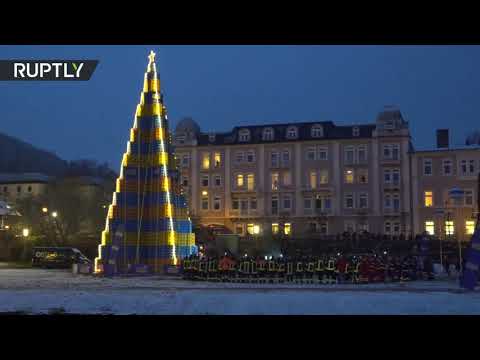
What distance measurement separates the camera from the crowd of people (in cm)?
3000

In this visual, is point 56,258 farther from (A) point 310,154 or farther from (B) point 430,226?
(B) point 430,226

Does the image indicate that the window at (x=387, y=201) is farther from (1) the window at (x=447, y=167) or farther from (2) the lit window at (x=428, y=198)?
(1) the window at (x=447, y=167)

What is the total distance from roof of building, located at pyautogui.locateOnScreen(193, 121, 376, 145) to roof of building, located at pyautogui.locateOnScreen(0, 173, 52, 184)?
3643cm

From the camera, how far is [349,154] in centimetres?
6588

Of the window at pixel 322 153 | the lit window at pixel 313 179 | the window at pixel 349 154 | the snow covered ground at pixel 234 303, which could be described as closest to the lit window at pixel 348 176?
the window at pixel 349 154

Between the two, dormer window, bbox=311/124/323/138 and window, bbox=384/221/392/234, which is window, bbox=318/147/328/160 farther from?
window, bbox=384/221/392/234

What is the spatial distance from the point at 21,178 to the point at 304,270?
75686 mm

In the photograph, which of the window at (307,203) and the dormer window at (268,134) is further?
the dormer window at (268,134)

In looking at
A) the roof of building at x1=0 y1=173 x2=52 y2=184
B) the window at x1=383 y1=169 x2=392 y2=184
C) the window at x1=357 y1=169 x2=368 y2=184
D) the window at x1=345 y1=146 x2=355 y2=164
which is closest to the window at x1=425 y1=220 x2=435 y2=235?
the window at x1=383 y1=169 x2=392 y2=184

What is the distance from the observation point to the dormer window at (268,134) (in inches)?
2724

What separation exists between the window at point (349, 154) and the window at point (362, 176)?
56.3 inches
